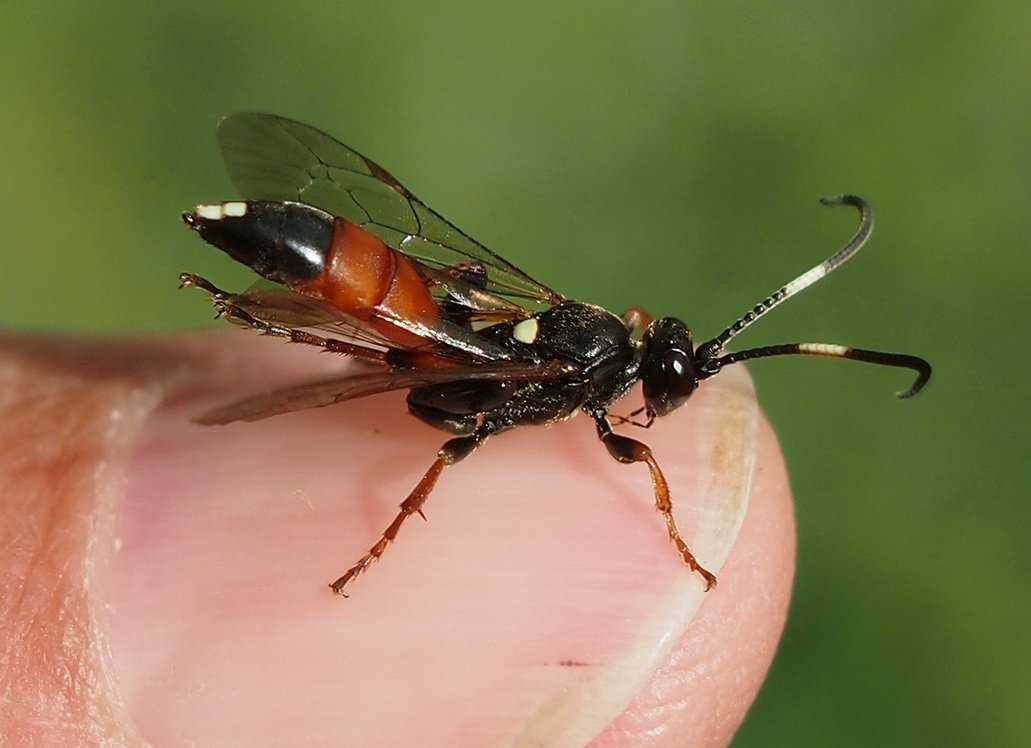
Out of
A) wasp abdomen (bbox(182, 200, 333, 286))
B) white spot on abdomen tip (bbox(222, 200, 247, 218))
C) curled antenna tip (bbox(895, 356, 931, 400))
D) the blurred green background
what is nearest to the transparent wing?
wasp abdomen (bbox(182, 200, 333, 286))

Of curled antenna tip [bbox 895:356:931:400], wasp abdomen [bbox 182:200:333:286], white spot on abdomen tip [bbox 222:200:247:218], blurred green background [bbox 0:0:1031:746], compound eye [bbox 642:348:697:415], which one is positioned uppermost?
curled antenna tip [bbox 895:356:931:400]

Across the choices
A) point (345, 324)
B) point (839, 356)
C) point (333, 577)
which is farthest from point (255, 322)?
point (839, 356)

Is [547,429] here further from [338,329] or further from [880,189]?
[880,189]

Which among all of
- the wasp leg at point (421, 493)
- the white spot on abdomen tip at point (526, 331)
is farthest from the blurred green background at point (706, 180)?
the wasp leg at point (421, 493)

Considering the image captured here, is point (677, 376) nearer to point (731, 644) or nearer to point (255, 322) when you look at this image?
point (731, 644)

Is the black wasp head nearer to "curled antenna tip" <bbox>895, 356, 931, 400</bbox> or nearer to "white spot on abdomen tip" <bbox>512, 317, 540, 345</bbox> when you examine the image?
"white spot on abdomen tip" <bbox>512, 317, 540, 345</bbox>

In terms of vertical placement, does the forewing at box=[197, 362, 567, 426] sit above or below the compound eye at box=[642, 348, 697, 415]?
below
